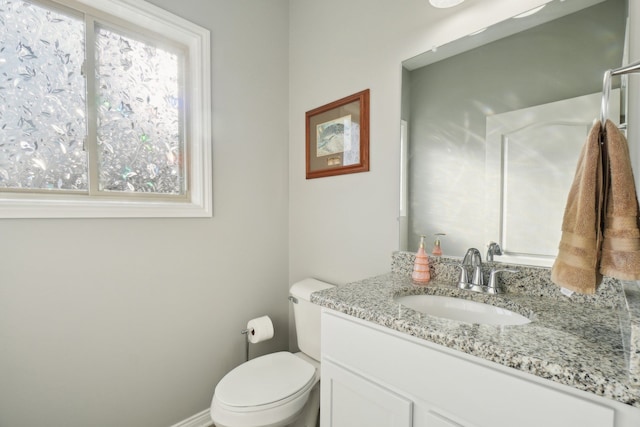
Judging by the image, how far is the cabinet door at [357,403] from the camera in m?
0.77

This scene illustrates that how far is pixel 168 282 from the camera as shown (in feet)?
4.85

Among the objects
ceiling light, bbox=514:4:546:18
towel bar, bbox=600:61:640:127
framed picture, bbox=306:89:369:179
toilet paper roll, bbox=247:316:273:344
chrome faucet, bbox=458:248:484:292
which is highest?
ceiling light, bbox=514:4:546:18

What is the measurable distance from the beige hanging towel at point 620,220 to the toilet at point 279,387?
46.3 inches

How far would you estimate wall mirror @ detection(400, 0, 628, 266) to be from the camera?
0.91 meters

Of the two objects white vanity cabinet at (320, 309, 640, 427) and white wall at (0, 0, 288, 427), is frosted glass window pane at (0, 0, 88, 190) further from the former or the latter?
white vanity cabinet at (320, 309, 640, 427)

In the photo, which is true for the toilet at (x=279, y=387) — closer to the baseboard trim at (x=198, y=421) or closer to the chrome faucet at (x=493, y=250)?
the baseboard trim at (x=198, y=421)

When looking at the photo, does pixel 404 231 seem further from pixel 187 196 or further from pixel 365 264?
pixel 187 196

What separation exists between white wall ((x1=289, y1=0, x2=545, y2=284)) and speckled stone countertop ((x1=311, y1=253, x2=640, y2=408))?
46cm

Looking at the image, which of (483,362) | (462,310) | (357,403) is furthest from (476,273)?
(357,403)

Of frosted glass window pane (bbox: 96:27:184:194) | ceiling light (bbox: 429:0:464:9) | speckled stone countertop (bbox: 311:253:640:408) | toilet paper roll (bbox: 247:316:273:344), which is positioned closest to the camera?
speckled stone countertop (bbox: 311:253:640:408)

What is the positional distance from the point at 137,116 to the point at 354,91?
1.15 meters

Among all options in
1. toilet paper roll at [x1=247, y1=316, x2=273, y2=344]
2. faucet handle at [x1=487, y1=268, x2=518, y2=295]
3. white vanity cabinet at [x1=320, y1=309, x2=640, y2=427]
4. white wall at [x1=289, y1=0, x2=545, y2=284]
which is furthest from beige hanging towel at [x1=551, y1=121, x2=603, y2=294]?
toilet paper roll at [x1=247, y1=316, x2=273, y2=344]

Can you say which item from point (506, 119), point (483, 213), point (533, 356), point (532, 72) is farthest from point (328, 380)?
point (532, 72)

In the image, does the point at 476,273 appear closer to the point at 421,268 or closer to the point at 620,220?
the point at 421,268
